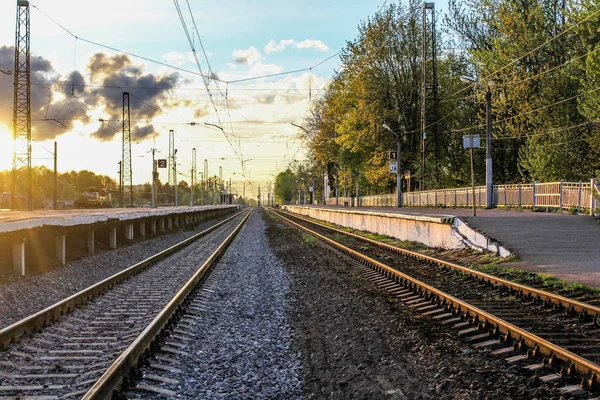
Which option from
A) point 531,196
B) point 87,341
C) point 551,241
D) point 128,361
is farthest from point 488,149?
point 128,361

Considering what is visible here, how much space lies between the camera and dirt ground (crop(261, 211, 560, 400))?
5.31 metres

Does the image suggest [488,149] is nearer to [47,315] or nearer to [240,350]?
[240,350]

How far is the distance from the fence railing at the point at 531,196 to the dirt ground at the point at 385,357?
1622cm

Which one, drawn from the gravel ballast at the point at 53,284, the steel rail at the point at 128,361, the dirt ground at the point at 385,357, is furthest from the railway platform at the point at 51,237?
the dirt ground at the point at 385,357

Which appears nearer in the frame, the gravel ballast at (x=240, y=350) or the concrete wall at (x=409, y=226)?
the gravel ballast at (x=240, y=350)

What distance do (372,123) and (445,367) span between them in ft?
161

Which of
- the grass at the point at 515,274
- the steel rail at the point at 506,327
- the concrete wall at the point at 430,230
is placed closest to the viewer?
the steel rail at the point at 506,327

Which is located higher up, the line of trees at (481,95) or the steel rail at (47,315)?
the line of trees at (481,95)

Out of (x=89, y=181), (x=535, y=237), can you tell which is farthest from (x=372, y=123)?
(x=89, y=181)

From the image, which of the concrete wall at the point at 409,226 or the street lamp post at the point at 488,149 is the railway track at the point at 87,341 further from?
the street lamp post at the point at 488,149

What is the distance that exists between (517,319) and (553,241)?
1023cm

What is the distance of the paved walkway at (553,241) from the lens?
1222cm

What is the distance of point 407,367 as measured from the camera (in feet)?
20.1

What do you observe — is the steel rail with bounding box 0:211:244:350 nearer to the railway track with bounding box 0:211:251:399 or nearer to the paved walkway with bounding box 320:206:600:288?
the railway track with bounding box 0:211:251:399
